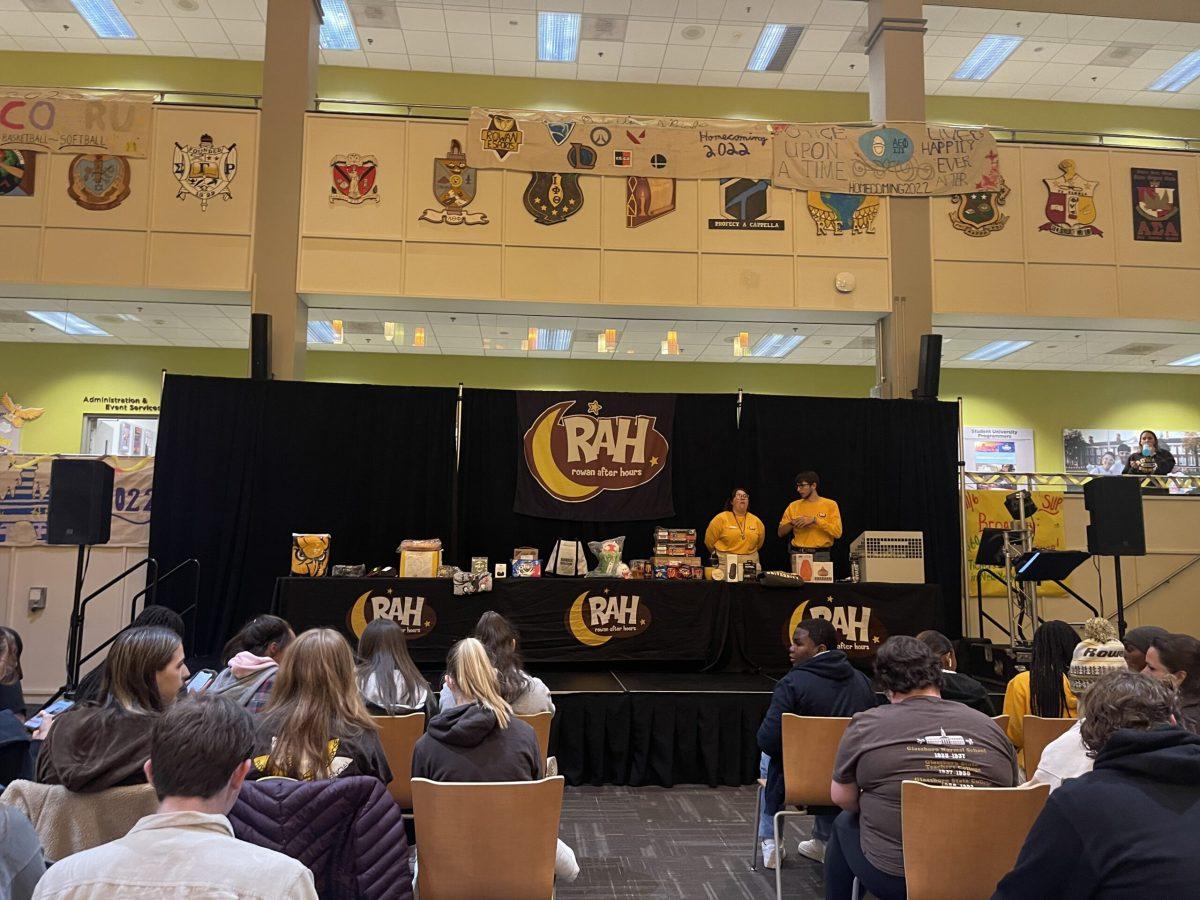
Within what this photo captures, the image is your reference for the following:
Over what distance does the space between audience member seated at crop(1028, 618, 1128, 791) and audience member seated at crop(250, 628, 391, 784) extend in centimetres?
201

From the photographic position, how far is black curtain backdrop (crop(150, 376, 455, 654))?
7930 millimetres

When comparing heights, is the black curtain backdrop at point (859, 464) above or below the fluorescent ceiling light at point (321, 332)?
below

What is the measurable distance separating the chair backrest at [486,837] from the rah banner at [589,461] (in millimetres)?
5744

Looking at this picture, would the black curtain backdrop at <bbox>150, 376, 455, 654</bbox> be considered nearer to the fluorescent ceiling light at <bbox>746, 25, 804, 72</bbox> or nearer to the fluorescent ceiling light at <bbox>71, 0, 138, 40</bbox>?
the fluorescent ceiling light at <bbox>71, 0, 138, 40</bbox>

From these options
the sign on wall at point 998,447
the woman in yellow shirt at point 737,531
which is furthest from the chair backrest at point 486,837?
the sign on wall at point 998,447

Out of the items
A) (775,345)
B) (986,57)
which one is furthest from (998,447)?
(986,57)

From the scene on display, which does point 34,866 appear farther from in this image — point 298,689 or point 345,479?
point 345,479

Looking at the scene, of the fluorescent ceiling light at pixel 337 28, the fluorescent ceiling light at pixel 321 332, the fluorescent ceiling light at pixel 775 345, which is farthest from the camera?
the fluorescent ceiling light at pixel 775 345

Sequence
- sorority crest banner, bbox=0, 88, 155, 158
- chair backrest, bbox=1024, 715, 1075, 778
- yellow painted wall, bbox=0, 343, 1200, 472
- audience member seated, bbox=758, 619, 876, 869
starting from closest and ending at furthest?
chair backrest, bbox=1024, 715, 1075, 778, audience member seated, bbox=758, 619, 876, 869, sorority crest banner, bbox=0, 88, 155, 158, yellow painted wall, bbox=0, 343, 1200, 472

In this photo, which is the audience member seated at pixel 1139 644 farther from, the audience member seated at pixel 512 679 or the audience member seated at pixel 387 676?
the audience member seated at pixel 387 676

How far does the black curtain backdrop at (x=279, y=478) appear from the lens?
7.93 meters

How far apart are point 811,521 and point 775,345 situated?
6668 mm

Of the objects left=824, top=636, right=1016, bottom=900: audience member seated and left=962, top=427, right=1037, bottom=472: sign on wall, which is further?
left=962, top=427, right=1037, bottom=472: sign on wall

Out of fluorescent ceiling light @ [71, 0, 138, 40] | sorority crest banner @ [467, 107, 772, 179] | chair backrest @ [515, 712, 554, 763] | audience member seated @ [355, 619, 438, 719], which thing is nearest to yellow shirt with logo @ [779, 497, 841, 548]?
sorority crest banner @ [467, 107, 772, 179]
